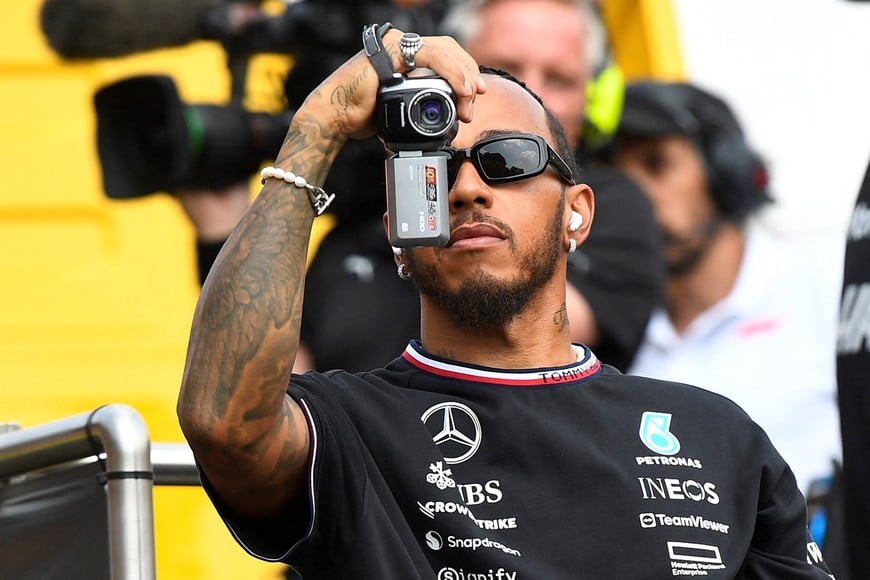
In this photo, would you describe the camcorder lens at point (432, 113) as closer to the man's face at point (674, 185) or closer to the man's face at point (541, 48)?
the man's face at point (541, 48)

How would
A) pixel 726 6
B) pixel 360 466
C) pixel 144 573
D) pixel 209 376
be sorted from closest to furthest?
pixel 209 376 → pixel 360 466 → pixel 144 573 → pixel 726 6

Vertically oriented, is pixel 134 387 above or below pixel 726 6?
below

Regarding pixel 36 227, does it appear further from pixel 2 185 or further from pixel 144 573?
pixel 144 573

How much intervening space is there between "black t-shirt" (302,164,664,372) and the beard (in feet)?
2.99

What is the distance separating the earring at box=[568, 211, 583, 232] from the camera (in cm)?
286

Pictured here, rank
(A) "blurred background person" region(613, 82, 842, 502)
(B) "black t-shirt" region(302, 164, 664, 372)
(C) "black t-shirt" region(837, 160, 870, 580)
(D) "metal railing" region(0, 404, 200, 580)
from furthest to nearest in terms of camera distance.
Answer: (A) "blurred background person" region(613, 82, 842, 502), (B) "black t-shirt" region(302, 164, 664, 372), (C) "black t-shirt" region(837, 160, 870, 580), (D) "metal railing" region(0, 404, 200, 580)

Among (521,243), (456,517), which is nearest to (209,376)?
(456,517)

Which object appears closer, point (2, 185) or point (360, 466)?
point (360, 466)

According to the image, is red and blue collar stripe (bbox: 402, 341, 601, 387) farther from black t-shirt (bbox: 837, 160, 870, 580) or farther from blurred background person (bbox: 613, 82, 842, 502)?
blurred background person (bbox: 613, 82, 842, 502)

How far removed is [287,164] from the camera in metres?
2.42

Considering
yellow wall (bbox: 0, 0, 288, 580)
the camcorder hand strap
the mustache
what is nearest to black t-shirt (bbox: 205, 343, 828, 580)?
the mustache

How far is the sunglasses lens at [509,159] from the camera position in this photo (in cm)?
267

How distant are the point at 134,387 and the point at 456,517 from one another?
3.49m

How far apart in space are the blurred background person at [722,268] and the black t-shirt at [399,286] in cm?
106
